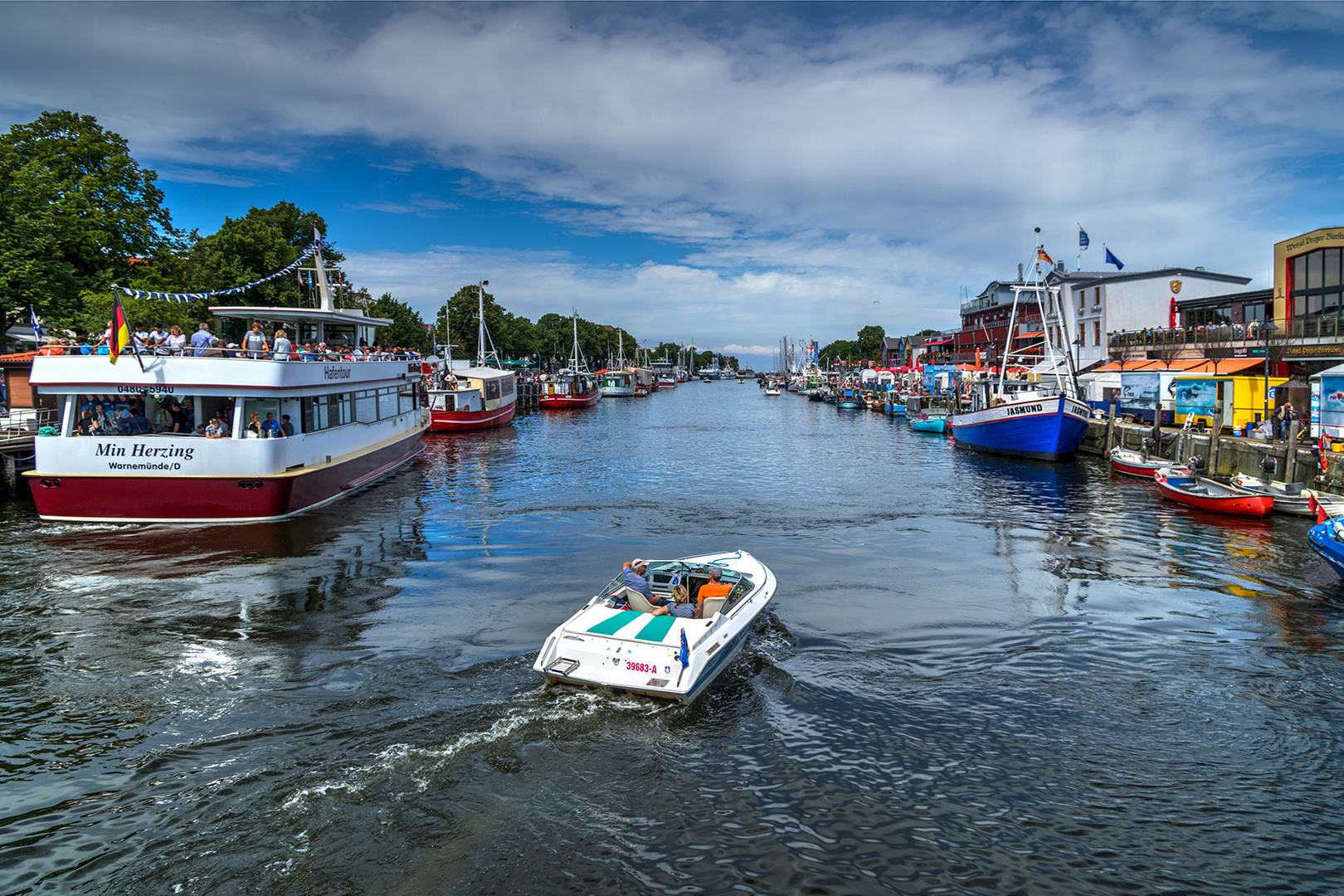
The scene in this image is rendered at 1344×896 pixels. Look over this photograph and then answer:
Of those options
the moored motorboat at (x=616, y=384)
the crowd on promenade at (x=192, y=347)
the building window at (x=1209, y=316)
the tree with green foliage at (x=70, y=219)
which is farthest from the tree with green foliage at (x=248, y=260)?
the moored motorboat at (x=616, y=384)

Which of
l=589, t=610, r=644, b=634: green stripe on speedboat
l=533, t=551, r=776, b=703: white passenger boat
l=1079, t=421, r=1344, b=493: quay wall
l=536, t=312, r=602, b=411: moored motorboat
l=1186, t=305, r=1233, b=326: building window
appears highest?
l=1186, t=305, r=1233, b=326: building window

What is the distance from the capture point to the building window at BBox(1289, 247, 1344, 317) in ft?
129

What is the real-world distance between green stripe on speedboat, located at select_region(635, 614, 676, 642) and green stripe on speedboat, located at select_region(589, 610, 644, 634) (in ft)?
1.18

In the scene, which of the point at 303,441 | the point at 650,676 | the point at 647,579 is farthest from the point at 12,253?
the point at 650,676

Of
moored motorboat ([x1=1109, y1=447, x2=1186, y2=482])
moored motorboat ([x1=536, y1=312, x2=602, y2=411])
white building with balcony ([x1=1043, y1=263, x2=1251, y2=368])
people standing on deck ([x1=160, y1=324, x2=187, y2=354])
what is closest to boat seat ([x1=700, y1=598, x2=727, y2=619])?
people standing on deck ([x1=160, y1=324, x2=187, y2=354])

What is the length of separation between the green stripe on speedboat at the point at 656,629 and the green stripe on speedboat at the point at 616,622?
36cm

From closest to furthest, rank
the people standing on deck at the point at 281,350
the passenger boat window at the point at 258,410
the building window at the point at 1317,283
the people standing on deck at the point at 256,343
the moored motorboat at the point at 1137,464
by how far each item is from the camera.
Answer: the passenger boat window at the point at 258,410 < the people standing on deck at the point at 281,350 < the people standing on deck at the point at 256,343 < the moored motorboat at the point at 1137,464 < the building window at the point at 1317,283

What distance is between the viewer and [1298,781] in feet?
30.4

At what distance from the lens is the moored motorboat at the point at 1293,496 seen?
915 inches

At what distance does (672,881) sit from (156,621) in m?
12.9

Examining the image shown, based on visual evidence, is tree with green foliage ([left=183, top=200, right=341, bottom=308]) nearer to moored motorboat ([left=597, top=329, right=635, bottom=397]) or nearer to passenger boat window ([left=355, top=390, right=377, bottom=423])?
passenger boat window ([left=355, top=390, right=377, bottom=423])

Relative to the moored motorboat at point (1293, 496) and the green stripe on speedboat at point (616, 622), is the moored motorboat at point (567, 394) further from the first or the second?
the green stripe on speedboat at point (616, 622)

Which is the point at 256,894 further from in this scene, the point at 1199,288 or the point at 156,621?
the point at 1199,288

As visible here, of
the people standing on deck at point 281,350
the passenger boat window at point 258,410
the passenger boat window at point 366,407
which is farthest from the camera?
the passenger boat window at point 366,407
